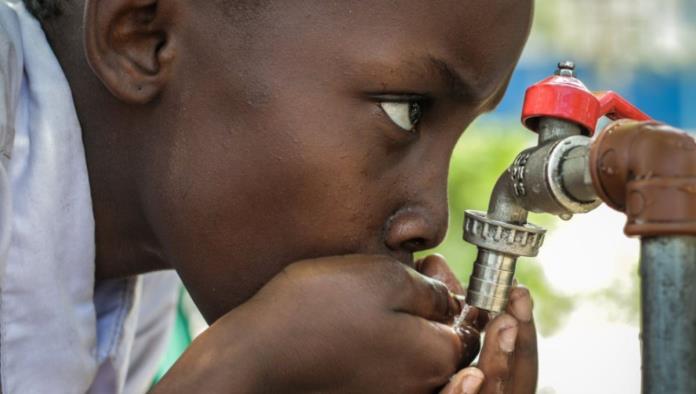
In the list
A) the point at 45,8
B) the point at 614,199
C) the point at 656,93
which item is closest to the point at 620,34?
the point at 656,93

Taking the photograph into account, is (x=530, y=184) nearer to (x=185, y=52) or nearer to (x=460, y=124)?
(x=460, y=124)

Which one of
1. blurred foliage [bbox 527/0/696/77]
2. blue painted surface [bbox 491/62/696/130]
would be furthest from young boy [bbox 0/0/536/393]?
blurred foliage [bbox 527/0/696/77]

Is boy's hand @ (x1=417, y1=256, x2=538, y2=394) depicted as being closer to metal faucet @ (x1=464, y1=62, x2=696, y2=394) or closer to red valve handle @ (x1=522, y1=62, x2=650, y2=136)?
metal faucet @ (x1=464, y1=62, x2=696, y2=394)

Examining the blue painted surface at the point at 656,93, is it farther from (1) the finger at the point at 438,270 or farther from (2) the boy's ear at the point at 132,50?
(2) the boy's ear at the point at 132,50

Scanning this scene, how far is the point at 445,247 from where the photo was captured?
2916 mm

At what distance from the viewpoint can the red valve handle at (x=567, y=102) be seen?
1.00 metres

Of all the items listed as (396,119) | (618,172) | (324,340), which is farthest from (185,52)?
(618,172)

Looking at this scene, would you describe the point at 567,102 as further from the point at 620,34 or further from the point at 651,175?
the point at 620,34

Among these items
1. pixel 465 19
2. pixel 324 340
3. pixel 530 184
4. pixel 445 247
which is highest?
pixel 465 19

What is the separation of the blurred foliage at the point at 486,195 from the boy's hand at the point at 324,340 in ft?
5.23

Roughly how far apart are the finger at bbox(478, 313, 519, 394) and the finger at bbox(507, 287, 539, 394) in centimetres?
2

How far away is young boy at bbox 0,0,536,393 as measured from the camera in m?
1.00

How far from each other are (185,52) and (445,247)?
6.17 ft

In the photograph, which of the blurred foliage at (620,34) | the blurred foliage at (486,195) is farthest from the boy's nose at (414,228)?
the blurred foliage at (620,34)
